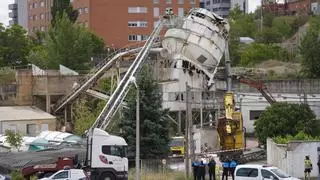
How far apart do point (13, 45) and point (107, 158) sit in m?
63.4

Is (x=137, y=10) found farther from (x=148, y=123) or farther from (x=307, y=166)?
(x=307, y=166)

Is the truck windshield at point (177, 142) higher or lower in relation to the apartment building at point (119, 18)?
lower

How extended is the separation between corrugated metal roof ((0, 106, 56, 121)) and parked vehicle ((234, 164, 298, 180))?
35825 mm

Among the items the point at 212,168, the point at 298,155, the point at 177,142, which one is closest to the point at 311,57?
the point at 177,142

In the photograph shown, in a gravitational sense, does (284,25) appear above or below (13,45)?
above

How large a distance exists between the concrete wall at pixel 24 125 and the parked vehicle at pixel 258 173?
33827mm

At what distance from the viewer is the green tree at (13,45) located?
98.8 metres

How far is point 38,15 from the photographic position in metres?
142

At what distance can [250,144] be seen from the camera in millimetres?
62500

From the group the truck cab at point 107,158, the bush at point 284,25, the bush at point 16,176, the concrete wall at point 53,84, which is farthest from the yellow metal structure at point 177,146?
the bush at point 284,25

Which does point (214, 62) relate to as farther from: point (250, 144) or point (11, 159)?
point (11, 159)

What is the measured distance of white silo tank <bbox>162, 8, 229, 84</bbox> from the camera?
67188 millimetres

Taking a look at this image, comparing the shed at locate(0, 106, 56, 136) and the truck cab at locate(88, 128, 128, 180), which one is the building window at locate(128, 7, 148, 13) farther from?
the truck cab at locate(88, 128, 128, 180)

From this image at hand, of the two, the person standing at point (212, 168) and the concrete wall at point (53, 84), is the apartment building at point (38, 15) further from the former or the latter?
the person standing at point (212, 168)
